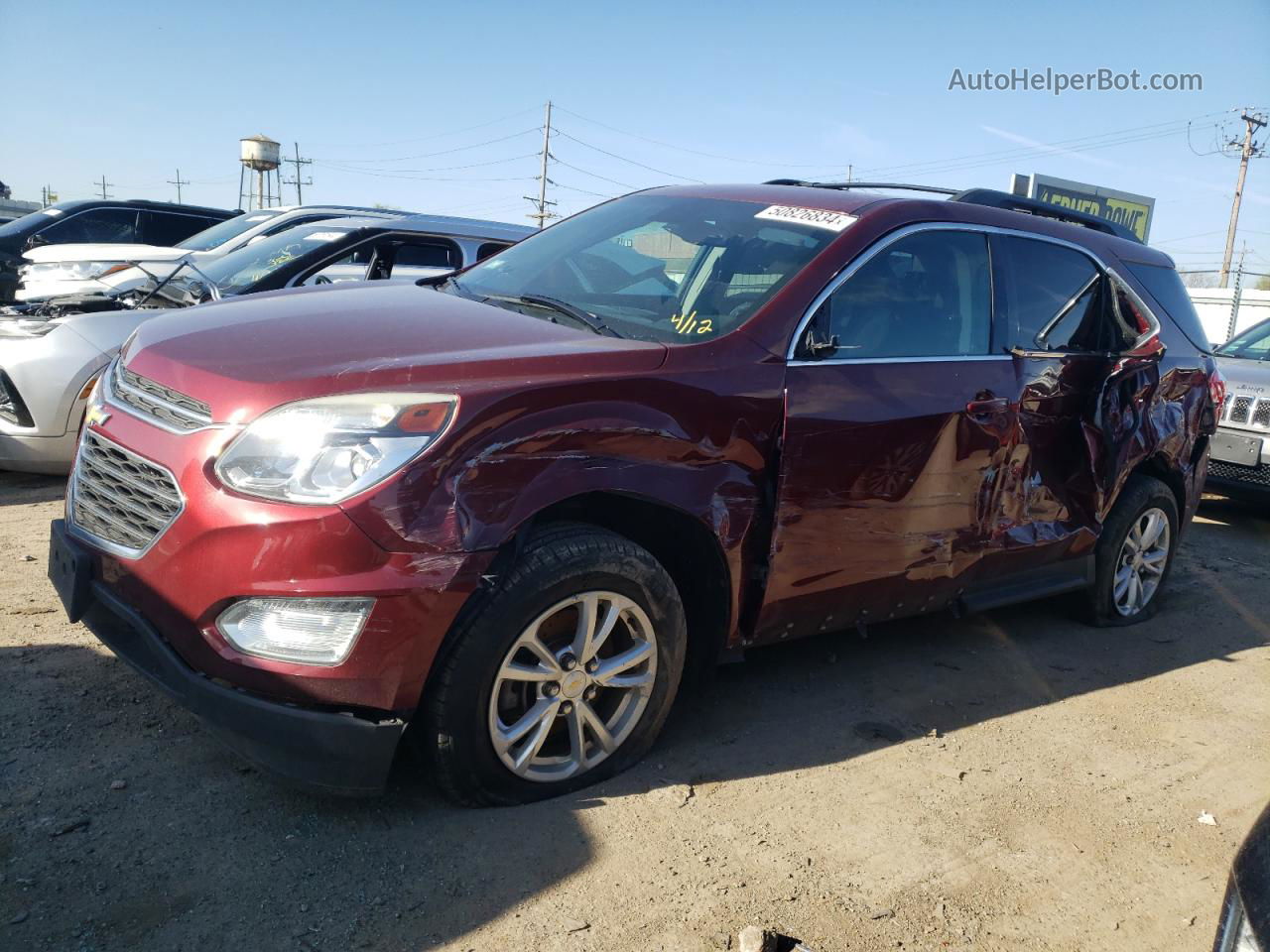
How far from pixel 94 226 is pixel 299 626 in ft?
37.5

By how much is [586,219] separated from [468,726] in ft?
8.08

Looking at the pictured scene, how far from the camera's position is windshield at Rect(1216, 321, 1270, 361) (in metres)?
8.48

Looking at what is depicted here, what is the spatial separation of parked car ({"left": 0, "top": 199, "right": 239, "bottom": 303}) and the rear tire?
1093 cm

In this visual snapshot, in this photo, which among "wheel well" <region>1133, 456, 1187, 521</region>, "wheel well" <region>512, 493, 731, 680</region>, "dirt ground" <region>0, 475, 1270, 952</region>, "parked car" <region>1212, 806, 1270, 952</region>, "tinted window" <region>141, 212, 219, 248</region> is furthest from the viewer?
"tinted window" <region>141, 212, 219, 248</region>

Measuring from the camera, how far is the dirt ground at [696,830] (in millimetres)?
2432

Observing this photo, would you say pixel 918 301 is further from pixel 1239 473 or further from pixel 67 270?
pixel 67 270

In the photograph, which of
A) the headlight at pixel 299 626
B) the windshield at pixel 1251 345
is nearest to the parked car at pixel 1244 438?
the windshield at pixel 1251 345

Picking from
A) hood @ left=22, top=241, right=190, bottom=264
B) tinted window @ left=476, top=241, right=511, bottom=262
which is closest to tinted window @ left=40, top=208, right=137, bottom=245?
hood @ left=22, top=241, right=190, bottom=264

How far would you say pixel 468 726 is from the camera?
2691 mm

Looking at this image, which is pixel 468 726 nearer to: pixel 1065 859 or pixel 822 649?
pixel 1065 859

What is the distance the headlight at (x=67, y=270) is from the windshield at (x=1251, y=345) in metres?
9.03

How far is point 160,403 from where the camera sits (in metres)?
2.78

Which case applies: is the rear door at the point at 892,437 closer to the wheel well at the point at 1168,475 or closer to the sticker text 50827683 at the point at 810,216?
the sticker text 50827683 at the point at 810,216

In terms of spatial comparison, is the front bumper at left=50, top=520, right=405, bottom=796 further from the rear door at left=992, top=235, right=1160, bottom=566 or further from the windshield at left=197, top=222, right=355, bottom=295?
the windshield at left=197, top=222, right=355, bottom=295
